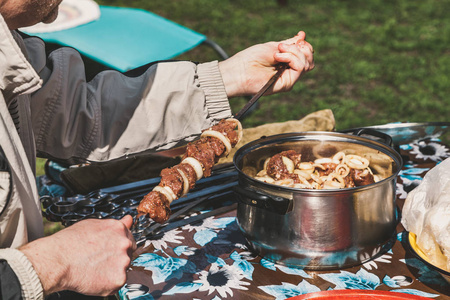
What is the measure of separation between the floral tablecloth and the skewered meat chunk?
206 mm

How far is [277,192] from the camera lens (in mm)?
1431

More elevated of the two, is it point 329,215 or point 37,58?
point 37,58

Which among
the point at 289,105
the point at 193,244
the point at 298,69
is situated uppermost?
the point at 298,69

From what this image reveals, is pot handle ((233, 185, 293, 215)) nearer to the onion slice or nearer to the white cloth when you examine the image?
the onion slice

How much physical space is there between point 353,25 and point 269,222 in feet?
23.8

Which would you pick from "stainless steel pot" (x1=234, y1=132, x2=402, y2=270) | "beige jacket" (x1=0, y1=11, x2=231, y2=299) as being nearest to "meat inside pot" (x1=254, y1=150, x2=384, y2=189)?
"stainless steel pot" (x1=234, y1=132, x2=402, y2=270)

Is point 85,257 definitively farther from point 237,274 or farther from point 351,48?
point 351,48

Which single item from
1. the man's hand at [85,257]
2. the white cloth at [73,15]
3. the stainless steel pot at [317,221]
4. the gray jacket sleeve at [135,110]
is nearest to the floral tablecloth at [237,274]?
the stainless steel pot at [317,221]

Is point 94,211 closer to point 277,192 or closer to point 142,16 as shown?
point 277,192

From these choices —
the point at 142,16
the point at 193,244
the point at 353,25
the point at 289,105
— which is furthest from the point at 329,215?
the point at 353,25

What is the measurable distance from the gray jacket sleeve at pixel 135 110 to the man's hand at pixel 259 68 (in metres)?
0.08

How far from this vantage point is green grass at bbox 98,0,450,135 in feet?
18.8

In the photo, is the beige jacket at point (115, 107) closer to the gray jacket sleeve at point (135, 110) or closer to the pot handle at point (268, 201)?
the gray jacket sleeve at point (135, 110)

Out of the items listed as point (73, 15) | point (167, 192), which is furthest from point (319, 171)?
point (73, 15)
